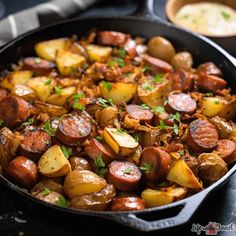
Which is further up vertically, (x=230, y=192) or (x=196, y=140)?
(x=196, y=140)

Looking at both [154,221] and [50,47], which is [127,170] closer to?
[154,221]

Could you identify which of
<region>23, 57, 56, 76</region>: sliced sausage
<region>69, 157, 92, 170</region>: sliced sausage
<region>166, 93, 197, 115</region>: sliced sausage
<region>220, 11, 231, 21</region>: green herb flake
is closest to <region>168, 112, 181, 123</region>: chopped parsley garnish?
<region>166, 93, 197, 115</region>: sliced sausage

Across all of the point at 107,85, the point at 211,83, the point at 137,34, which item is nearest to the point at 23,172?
the point at 107,85

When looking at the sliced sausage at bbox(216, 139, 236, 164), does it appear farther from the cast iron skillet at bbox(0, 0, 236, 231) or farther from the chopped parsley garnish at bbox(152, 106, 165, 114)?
the cast iron skillet at bbox(0, 0, 236, 231)

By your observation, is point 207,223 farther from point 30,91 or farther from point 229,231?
point 30,91

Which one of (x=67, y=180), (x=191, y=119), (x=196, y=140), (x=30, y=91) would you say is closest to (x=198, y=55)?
(x=191, y=119)

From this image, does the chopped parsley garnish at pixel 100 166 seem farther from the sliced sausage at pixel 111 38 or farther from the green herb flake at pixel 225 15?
the green herb flake at pixel 225 15
